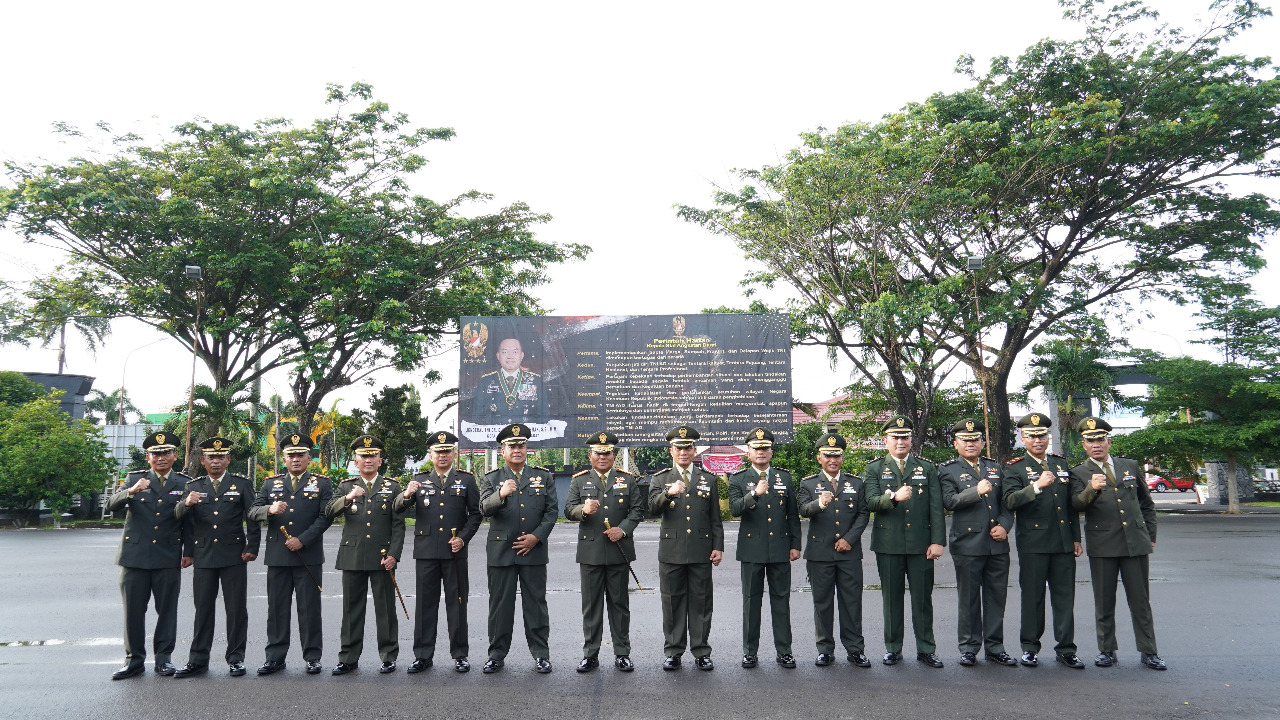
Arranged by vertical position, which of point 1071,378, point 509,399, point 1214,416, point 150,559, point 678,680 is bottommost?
point 678,680

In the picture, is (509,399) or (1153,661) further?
(509,399)

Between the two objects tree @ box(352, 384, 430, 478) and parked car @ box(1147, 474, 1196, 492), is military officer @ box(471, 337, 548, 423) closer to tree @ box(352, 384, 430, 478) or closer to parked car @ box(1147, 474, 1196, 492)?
tree @ box(352, 384, 430, 478)

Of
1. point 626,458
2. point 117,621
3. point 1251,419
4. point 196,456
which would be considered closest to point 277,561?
point 117,621

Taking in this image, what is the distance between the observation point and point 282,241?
23422mm

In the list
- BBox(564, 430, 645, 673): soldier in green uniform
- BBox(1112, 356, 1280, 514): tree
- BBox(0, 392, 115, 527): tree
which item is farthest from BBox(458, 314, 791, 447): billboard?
BBox(564, 430, 645, 673): soldier in green uniform

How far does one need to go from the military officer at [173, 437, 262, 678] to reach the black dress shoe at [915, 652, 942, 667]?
506cm

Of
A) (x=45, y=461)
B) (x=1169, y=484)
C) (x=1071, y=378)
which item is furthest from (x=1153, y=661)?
(x=1169, y=484)

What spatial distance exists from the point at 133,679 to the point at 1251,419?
27754mm

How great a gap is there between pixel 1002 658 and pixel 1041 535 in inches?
40.0

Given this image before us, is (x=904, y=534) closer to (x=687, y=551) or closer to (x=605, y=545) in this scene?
(x=687, y=551)

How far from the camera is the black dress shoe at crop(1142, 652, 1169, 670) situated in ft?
19.4

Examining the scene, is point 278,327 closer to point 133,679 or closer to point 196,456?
point 196,456

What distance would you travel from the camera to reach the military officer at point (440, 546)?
621 centimetres

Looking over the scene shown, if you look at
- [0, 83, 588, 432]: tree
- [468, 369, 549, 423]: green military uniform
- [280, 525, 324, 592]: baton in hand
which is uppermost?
[0, 83, 588, 432]: tree
